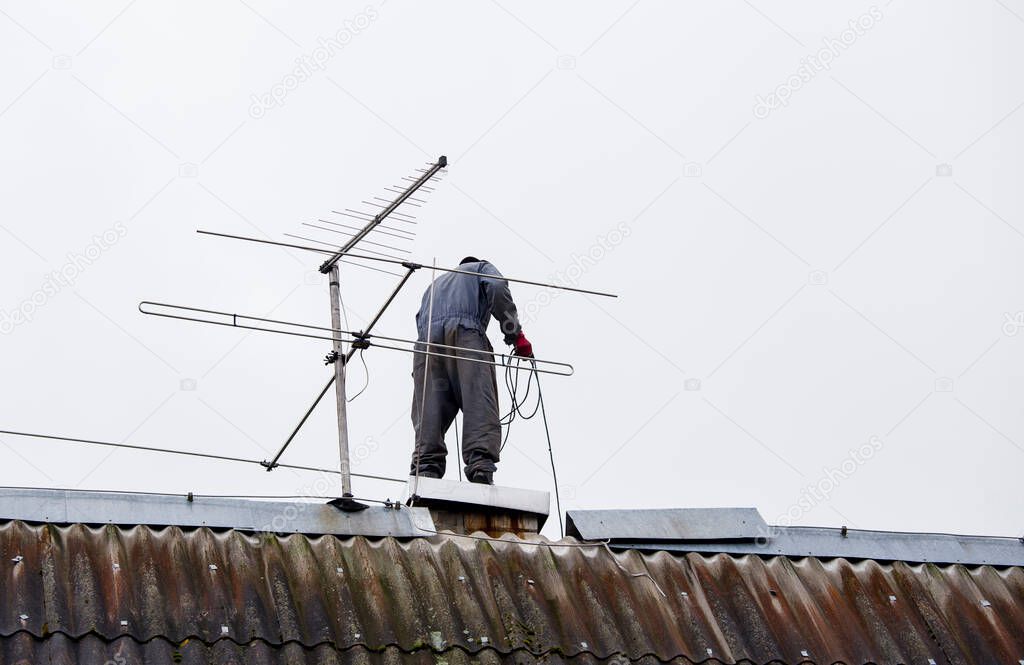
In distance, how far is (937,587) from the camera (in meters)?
7.01

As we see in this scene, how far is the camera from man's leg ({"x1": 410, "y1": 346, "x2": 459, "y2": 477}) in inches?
371

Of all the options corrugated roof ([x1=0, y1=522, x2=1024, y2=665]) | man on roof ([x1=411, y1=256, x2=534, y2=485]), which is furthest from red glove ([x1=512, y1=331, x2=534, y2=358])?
corrugated roof ([x1=0, y1=522, x2=1024, y2=665])

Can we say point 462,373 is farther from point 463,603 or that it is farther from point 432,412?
point 463,603

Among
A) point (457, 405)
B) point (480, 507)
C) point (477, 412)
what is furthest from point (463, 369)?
point (480, 507)

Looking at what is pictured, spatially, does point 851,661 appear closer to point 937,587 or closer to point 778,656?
point 778,656

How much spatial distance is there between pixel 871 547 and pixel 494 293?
11.1 feet

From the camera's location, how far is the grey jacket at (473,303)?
31.4 feet

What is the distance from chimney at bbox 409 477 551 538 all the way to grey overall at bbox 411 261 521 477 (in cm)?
112

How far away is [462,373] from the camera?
9.41 metres

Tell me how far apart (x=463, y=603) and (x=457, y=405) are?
12.2 feet

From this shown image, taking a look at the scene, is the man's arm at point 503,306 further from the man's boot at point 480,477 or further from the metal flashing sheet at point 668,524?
the metal flashing sheet at point 668,524

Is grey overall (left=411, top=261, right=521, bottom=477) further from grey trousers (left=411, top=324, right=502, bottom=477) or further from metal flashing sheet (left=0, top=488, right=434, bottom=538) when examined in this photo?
metal flashing sheet (left=0, top=488, right=434, bottom=538)

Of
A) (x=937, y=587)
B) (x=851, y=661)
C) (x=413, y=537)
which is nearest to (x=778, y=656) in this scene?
(x=851, y=661)

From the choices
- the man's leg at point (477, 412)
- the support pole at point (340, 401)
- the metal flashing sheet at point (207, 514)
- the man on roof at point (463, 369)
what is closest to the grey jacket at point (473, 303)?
the man on roof at point (463, 369)
